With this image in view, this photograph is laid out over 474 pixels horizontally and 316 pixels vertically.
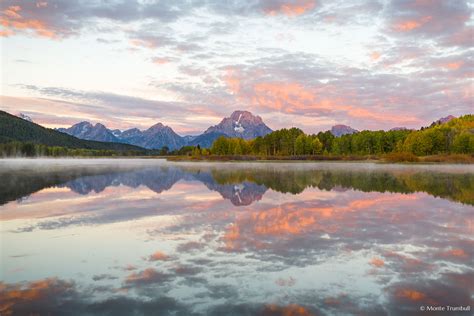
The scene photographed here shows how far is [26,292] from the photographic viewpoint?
8.69 metres

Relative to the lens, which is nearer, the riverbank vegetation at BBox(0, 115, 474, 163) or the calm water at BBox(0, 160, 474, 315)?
the calm water at BBox(0, 160, 474, 315)

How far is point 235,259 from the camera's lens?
11.3 m

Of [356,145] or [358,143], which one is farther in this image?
[356,145]

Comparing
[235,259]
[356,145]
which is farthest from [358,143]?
[235,259]

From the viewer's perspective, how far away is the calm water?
8.18 m

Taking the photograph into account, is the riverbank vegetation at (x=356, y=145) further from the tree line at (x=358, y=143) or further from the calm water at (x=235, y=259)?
the calm water at (x=235, y=259)

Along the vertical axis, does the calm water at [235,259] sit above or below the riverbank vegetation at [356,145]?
below

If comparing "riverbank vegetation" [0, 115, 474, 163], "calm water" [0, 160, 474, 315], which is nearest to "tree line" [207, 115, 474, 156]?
"riverbank vegetation" [0, 115, 474, 163]

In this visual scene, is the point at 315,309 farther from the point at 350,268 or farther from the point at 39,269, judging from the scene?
the point at 39,269

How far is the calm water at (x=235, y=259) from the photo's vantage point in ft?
26.8

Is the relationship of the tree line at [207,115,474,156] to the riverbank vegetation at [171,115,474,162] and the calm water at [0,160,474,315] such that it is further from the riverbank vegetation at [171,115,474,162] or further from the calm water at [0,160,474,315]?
the calm water at [0,160,474,315]

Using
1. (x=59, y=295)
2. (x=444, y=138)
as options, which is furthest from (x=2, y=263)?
(x=444, y=138)

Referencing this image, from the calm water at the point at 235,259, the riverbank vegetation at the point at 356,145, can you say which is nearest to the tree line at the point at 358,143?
the riverbank vegetation at the point at 356,145

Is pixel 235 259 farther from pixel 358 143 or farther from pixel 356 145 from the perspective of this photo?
pixel 356 145
